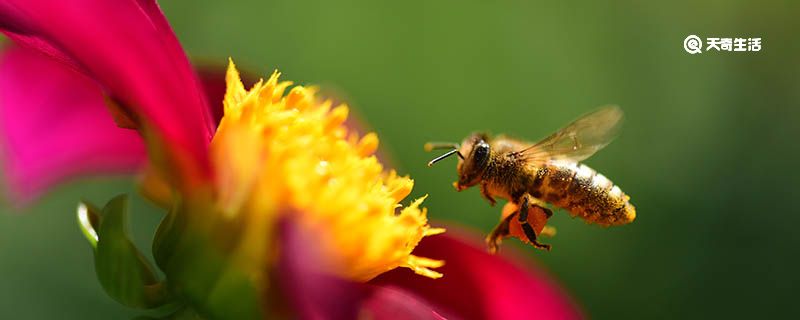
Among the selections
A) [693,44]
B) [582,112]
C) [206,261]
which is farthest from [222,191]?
[693,44]

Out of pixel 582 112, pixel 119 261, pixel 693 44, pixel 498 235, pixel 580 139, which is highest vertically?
pixel 693 44

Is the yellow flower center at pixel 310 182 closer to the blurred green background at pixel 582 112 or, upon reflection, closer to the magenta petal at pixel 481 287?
the magenta petal at pixel 481 287

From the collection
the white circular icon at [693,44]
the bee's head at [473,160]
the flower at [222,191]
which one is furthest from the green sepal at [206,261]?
the white circular icon at [693,44]

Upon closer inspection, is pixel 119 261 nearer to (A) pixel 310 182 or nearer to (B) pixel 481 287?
(A) pixel 310 182

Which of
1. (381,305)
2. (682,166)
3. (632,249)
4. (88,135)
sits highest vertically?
(682,166)

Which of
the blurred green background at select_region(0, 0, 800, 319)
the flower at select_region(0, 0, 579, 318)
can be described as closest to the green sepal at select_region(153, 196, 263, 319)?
the flower at select_region(0, 0, 579, 318)

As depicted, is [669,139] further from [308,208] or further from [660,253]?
[308,208]

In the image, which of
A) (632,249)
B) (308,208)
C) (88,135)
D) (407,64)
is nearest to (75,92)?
(88,135)

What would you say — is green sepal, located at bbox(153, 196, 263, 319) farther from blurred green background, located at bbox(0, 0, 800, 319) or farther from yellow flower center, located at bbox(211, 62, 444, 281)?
blurred green background, located at bbox(0, 0, 800, 319)
